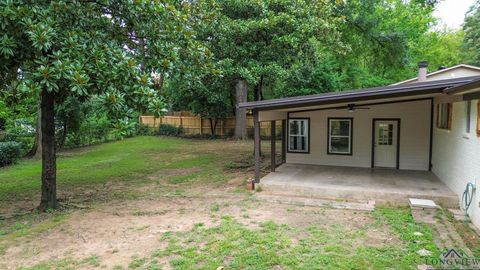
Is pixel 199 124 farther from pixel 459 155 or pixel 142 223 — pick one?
pixel 459 155

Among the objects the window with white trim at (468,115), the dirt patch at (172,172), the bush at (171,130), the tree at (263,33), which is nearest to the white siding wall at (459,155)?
the window with white trim at (468,115)

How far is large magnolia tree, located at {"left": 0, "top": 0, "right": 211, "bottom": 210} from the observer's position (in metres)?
5.36

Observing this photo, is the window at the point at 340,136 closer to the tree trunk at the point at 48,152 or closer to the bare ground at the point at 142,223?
the bare ground at the point at 142,223

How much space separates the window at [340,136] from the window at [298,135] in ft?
2.62

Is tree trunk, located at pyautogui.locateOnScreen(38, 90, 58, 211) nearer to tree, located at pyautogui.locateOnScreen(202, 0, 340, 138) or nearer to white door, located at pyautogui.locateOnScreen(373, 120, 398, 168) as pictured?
tree, located at pyautogui.locateOnScreen(202, 0, 340, 138)

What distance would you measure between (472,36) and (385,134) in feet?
83.6

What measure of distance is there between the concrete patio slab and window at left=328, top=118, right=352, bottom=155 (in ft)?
3.32

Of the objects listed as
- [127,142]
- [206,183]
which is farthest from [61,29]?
[127,142]

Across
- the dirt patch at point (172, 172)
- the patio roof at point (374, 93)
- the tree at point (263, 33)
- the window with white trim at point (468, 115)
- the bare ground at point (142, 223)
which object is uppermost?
the tree at point (263, 33)

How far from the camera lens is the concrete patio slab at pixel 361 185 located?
296 inches

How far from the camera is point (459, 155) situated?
23.5ft

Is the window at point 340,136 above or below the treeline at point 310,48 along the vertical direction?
below

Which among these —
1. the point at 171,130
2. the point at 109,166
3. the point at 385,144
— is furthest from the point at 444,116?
the point at 171,130

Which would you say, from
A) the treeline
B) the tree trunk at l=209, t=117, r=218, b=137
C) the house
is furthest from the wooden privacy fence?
the house
